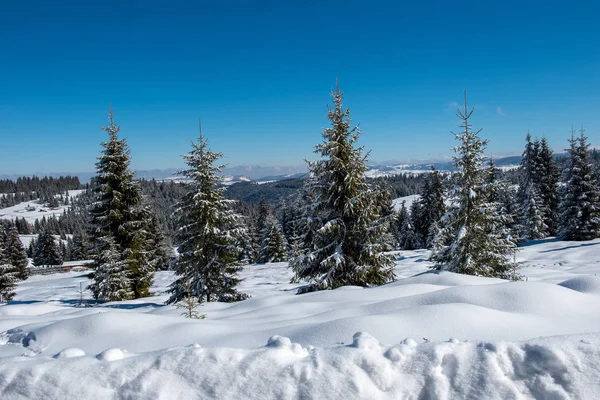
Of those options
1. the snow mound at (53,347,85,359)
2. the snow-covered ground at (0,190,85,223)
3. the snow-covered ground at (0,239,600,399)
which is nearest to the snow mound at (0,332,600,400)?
the snow-covered ground at (0,239,600,399)

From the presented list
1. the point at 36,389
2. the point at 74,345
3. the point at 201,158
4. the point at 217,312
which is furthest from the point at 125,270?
the point at 36,389

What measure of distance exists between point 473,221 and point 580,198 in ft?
60.9

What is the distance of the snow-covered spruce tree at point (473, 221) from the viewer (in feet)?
37.2

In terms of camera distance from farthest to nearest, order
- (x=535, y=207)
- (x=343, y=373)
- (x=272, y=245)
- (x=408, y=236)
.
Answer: (x=408, y=236)
(x=272, y=245)
(x=535, y=207)
(x=343, y=373)

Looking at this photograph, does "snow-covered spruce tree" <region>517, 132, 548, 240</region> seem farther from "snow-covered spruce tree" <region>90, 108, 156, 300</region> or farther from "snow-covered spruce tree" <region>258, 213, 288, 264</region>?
"snow-covered spruce tree" <region>90, 108, 156, 300</region>

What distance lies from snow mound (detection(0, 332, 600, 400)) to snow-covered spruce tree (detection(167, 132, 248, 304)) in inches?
405

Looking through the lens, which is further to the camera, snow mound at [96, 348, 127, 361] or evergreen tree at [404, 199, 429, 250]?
evergreen tree at [404, 199, 429, 250]

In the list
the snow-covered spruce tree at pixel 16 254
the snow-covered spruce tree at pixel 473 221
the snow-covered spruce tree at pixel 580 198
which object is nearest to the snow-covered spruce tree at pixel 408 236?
the snow-covered spruce tree at pixel 580 198

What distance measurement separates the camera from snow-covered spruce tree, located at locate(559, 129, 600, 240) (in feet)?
76.9

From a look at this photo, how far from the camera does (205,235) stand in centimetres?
1311

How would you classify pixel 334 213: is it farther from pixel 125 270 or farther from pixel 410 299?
pixel 125 270

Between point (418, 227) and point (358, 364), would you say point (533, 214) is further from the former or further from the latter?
point (358, 364)

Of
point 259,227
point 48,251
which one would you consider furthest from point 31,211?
point 259,227

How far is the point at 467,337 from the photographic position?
3523mm
